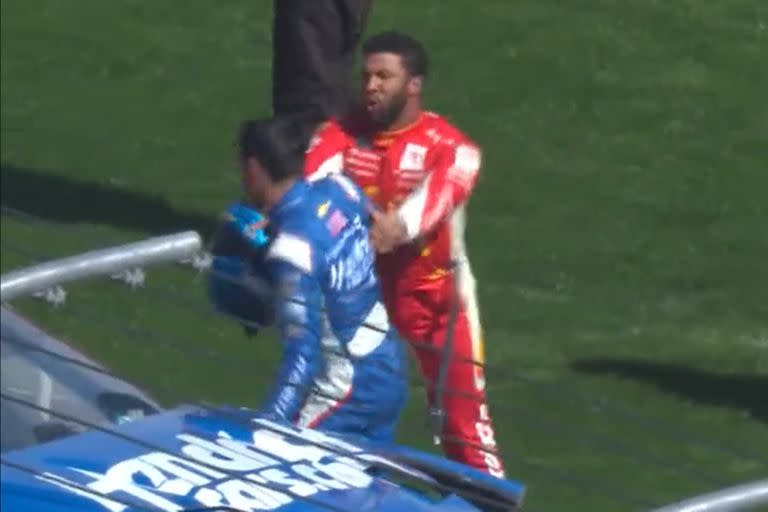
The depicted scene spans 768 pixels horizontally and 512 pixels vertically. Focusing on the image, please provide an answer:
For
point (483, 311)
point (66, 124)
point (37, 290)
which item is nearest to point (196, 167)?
point (66, 124)

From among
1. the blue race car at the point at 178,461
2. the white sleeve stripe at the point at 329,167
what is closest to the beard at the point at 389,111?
the white sleeve stripe at the point at 329,167

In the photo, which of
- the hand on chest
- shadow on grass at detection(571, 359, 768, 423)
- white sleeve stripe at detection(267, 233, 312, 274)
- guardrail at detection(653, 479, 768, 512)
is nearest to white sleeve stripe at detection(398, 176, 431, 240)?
the hand on chest

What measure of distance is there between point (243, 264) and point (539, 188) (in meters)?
6.42

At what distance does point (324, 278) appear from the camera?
21.7ft

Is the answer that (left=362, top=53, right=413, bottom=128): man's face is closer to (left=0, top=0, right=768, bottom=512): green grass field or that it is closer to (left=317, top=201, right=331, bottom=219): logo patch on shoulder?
(left=317, top=201, right=331, bottom=219): logo patch on shoulder

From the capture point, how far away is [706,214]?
12398 millimetres

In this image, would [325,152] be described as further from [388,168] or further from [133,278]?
[133,278]

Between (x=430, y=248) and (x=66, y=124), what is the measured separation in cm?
713

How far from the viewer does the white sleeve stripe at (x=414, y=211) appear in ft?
24.1

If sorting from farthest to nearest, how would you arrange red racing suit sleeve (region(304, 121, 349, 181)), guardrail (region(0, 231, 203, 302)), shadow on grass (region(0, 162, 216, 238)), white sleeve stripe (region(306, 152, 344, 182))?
shadow on grass (region(0, 162, 216, 238)), red racing suit sleeve (region(304, 121, 349, 181)), white sleeve stripe (region(306, 152, 344, 182)), guardrail (region(0, 231, 203, 302))

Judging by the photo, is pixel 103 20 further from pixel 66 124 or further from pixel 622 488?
pixel 622 488

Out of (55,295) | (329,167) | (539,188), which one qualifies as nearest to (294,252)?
(329,167)

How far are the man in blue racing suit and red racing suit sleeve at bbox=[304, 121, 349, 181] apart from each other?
0.41 m

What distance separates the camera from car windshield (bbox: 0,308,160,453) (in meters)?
5.77
